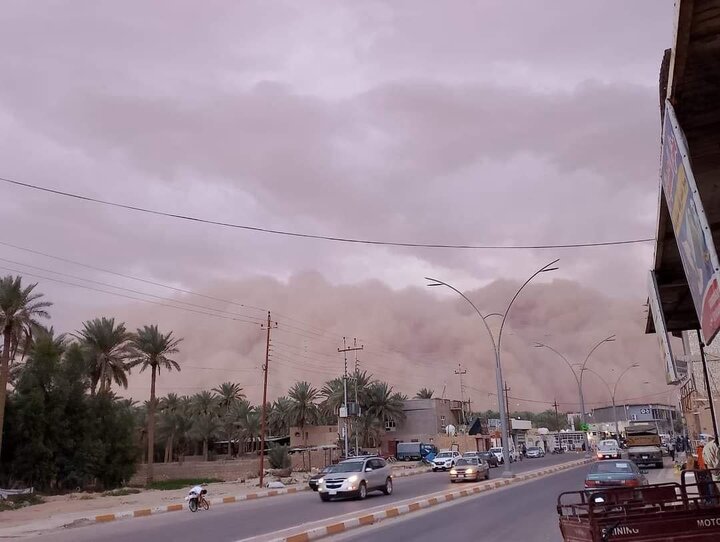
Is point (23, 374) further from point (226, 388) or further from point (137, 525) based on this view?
point (226, 388)

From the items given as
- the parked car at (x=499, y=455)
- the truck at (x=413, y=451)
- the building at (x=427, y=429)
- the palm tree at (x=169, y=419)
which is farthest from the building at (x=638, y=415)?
the palm tree at (x=169, y=419)

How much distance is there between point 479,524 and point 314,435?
68441 mm

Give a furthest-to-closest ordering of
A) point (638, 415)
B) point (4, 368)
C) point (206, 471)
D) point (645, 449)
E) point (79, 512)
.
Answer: point (638, 415)
point (206, 471)
point (645, 449)
point (4, 368)
point (79, 512)

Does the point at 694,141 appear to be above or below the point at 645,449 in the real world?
above

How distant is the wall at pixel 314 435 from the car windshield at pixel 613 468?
63116mm

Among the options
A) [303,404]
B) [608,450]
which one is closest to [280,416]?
[303,404]

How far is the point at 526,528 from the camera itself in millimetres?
14195

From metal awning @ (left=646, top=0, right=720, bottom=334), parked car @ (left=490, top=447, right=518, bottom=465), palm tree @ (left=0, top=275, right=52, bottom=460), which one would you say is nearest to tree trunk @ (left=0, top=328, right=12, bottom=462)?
palm tree @ (left=0, top=275, right=52, bottom=460)

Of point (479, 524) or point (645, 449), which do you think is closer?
point (479, 524)

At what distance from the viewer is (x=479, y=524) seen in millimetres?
15242

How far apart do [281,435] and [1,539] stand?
72.2m

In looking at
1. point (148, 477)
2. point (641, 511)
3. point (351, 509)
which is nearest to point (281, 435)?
point (148, 477)

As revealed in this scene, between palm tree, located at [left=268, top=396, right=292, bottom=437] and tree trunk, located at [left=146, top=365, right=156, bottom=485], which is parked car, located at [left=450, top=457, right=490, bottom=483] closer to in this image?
tree trunk, located at [left=146, top=365, right=156, bottom=485]

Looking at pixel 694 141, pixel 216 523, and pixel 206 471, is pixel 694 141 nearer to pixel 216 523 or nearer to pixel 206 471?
pixel 216 523
